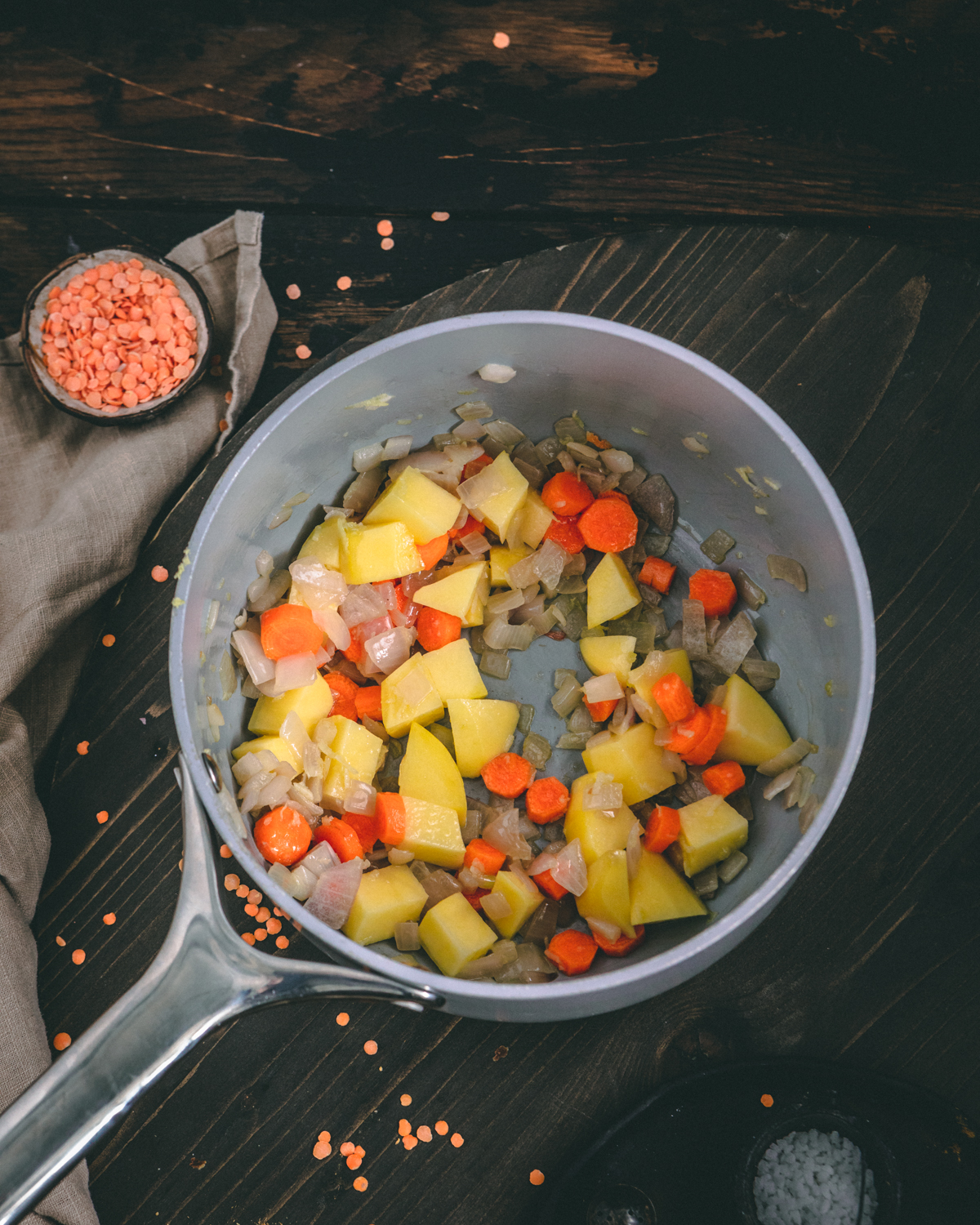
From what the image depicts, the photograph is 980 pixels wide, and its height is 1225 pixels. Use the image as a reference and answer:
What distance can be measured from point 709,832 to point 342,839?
1.86 ft

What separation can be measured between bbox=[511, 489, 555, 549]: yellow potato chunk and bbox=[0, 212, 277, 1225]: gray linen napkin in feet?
1.93

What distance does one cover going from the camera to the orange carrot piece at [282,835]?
4.32 feet

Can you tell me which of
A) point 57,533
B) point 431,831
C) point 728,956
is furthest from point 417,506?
point 728,956

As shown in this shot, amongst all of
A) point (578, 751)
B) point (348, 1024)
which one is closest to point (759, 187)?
point (578, 751)

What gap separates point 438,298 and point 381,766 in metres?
0.78

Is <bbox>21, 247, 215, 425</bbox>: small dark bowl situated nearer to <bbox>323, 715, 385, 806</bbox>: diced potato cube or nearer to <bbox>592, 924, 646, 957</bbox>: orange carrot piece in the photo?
<bbox>323, 715, 385, 806</bbox>: diced potato cube

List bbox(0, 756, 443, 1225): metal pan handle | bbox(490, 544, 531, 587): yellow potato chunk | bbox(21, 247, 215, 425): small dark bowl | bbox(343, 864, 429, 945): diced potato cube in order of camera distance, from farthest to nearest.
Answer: bbox(21, 247, 215, 425): small dark bowl → bbox(490, 544, 531, 587): yellow potato chunk → bbox(343, 864, 429, 945): diced potato cube → bbox(0, 756, 443, 1225): metal pan handle

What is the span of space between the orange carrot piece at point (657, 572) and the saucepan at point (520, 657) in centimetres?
5

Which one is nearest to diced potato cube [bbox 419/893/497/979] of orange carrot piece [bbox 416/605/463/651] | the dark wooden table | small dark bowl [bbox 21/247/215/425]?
the dark wooden table

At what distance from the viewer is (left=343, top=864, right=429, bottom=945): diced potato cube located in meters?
1.27

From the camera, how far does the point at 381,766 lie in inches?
57.5

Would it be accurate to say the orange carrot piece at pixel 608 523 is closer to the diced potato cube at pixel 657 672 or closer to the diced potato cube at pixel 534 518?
the diced potato cube at pixel 534 518

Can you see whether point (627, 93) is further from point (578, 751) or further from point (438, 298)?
point (578, 751)

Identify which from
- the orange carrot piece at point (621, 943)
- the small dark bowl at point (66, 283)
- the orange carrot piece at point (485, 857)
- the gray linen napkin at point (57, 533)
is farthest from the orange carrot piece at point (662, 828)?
the small dark bowl at point (66, 283)
